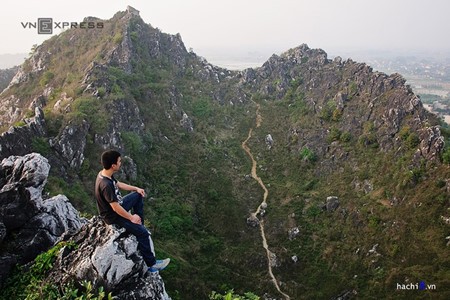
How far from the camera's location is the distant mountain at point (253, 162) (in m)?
33.2

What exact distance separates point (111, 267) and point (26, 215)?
5464 millimetres

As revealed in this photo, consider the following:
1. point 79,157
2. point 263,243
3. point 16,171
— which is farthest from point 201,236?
point 16,171

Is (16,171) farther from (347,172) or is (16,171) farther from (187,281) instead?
(347,172)

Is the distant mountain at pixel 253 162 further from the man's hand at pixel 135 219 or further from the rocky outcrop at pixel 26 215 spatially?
the man's hand at pixel 135 219

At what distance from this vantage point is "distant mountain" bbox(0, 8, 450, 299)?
109ft

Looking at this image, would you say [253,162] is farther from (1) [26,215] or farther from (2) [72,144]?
(1) [26,215]

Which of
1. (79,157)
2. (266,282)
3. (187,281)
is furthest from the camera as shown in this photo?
(79,157)

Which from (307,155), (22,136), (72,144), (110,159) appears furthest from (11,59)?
(110,159)

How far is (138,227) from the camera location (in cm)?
953

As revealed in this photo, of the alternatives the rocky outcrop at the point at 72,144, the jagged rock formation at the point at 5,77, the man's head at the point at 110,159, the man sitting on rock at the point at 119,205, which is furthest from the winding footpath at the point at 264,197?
the jagged rock formation at the point at 5,77

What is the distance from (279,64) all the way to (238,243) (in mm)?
51357

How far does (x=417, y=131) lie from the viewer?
4362cm
